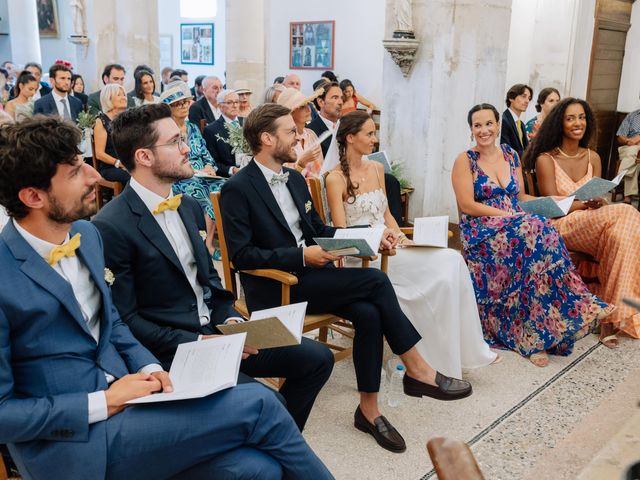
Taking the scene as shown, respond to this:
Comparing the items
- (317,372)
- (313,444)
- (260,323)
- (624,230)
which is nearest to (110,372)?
(260,323)

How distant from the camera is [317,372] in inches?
102

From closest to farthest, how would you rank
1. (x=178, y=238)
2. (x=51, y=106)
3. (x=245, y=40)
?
1. (x=178, y=238)
2. (x=51, y=106)
3. (x=245, y=40)

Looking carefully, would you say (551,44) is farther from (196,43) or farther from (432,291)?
(196,43)

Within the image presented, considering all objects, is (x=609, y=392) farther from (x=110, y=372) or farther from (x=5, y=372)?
(x=5, y=372)

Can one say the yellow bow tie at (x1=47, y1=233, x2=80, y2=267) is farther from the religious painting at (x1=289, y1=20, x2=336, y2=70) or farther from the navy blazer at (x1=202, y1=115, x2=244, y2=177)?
the religious painting at (x1=289, y1=20, x2=336, y2=70)

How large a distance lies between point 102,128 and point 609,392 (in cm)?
503

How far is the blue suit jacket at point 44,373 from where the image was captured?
1708mm

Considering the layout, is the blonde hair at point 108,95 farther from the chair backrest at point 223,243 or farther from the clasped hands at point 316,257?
the clasped hands at point 316,257

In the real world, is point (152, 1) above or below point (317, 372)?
above

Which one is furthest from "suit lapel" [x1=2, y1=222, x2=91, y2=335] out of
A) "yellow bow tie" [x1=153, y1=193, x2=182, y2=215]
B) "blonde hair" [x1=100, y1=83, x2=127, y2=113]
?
"blonde hair" [x1=100, y1=83, x2=127, y2=113]

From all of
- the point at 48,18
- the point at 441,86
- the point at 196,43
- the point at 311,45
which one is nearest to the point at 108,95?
the point at 441,86

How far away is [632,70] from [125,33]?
735cm

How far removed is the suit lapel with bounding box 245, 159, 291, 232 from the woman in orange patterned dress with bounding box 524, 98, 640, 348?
2.20 metres

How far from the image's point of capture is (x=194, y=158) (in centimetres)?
572
